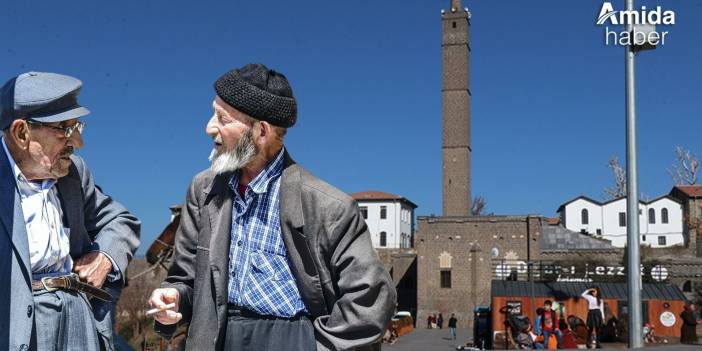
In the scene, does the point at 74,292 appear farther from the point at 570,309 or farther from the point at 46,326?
the point at 570,309

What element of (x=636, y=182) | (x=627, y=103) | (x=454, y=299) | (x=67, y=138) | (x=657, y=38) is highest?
(x=657, y=38)

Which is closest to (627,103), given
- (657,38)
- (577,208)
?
(657,38)

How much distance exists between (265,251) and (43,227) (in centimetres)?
74

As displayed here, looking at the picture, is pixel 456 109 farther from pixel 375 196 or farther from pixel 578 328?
pixel 578 328

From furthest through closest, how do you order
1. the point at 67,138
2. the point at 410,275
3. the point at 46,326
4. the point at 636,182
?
1. the point at 410,275
2. the point at 636,182
3. the point at 67,138
4. the point at 46,326

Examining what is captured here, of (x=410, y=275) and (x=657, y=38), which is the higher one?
(x=657, y=38)

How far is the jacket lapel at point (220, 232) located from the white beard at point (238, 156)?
10 centimetres

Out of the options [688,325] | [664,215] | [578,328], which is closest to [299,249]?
[578,328]

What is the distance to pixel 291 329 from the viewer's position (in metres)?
2.62

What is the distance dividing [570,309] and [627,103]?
23.3ft

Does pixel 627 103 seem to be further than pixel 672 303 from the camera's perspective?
No

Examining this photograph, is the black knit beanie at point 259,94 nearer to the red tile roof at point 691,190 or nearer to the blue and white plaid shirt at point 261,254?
the blue and white plaid shirt at point 261,254

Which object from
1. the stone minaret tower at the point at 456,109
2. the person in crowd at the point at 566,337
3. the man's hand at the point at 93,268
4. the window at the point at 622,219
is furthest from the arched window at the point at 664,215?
the man's hand at the point at 93,268

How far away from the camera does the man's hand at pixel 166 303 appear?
102 inches
